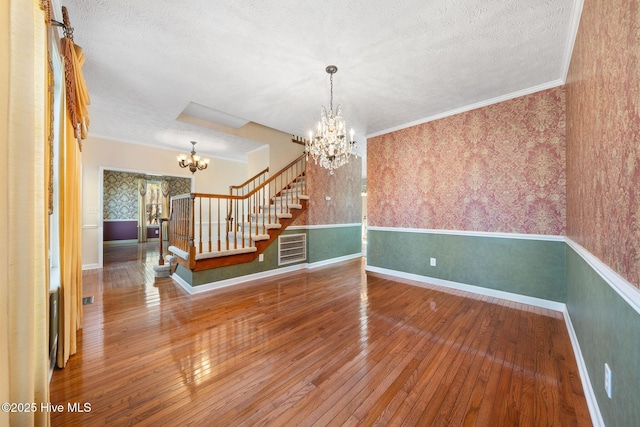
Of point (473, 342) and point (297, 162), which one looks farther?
point (297, 162)

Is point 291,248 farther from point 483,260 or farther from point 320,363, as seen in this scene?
point 483,260

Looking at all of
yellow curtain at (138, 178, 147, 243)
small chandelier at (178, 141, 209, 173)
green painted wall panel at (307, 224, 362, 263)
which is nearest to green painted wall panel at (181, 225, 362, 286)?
green painted wall panel at (307, 224, 362, 263)

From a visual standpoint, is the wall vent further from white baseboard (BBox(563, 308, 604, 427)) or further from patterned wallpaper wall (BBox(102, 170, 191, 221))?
patterned wallpaper wall (BBox(102, 170, 191, 221))

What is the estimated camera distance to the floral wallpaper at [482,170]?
115 inches

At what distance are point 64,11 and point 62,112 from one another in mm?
734

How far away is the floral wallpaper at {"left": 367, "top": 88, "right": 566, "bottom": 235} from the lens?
2.93m

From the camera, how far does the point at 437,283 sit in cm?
388

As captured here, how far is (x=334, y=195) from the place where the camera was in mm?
5730

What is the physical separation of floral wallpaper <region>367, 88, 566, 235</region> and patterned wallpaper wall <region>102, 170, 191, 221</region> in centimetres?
763

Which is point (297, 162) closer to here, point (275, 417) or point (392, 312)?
point (392, 312)

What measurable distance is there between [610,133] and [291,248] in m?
4.34

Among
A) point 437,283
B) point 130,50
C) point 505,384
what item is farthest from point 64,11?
point 437,283

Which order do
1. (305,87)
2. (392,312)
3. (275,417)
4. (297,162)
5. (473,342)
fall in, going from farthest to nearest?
(297,162) < (305,87) < (392,312) < (473,342) < (275,417)

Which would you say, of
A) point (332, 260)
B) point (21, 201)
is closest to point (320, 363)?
point (21, 201)
